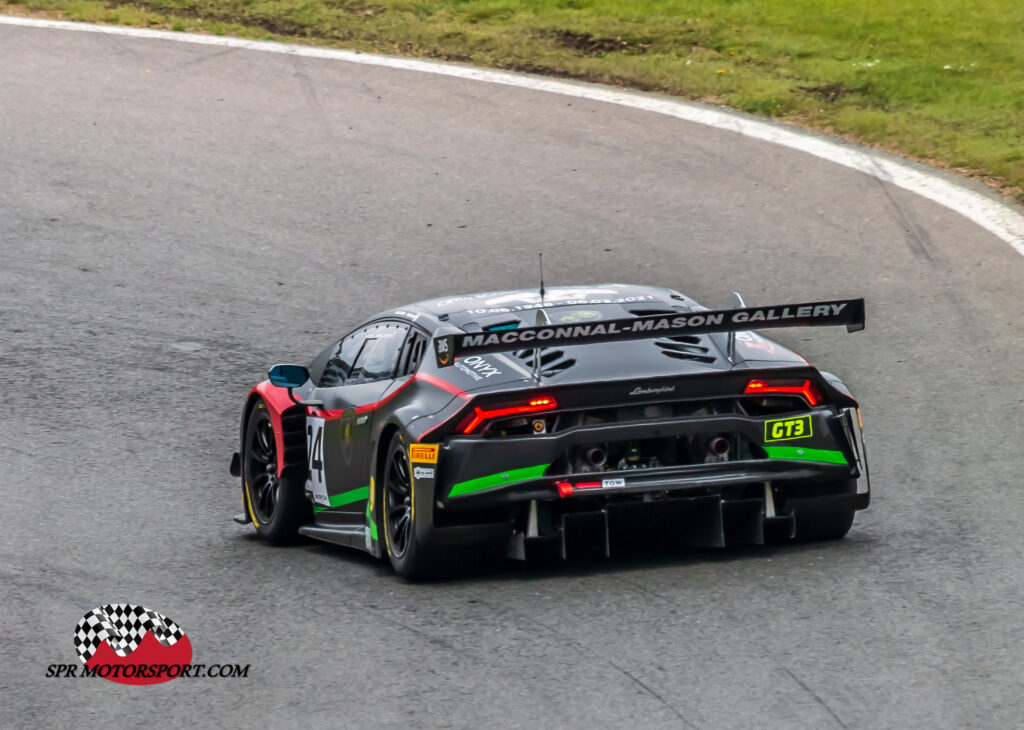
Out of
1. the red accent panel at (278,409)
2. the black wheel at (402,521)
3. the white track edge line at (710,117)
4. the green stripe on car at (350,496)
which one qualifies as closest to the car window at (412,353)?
the black wheel at (402,521)

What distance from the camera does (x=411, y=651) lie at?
6.16 metres

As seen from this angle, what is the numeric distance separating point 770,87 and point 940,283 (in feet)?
17.6

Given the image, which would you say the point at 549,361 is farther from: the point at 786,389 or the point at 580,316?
the point at 786,389

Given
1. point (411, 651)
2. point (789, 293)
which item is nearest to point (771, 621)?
point (411, 651)

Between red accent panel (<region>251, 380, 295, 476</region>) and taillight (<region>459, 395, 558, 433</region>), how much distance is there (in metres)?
2.20

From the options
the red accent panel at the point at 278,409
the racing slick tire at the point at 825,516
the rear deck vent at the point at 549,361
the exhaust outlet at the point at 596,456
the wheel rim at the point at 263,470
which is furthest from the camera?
the wheel rim at the point at 263,470

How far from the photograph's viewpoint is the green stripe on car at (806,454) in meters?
6.96

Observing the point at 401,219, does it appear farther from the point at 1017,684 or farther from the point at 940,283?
the point at 1017,684

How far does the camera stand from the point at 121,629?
22.6 ft

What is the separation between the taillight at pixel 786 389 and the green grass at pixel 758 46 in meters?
8.00

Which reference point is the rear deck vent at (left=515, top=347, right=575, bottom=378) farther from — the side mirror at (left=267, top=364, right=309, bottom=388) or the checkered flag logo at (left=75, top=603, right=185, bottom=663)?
the checkered flag logo at (left=75, top=603, right=185, bottom=663)

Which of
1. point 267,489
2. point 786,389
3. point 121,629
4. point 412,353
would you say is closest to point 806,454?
point 786,389

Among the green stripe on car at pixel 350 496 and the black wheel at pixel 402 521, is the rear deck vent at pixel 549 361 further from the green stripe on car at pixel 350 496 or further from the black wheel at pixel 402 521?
the green stripe on car at pixel 350 496

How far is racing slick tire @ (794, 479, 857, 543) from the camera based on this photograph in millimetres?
7254
